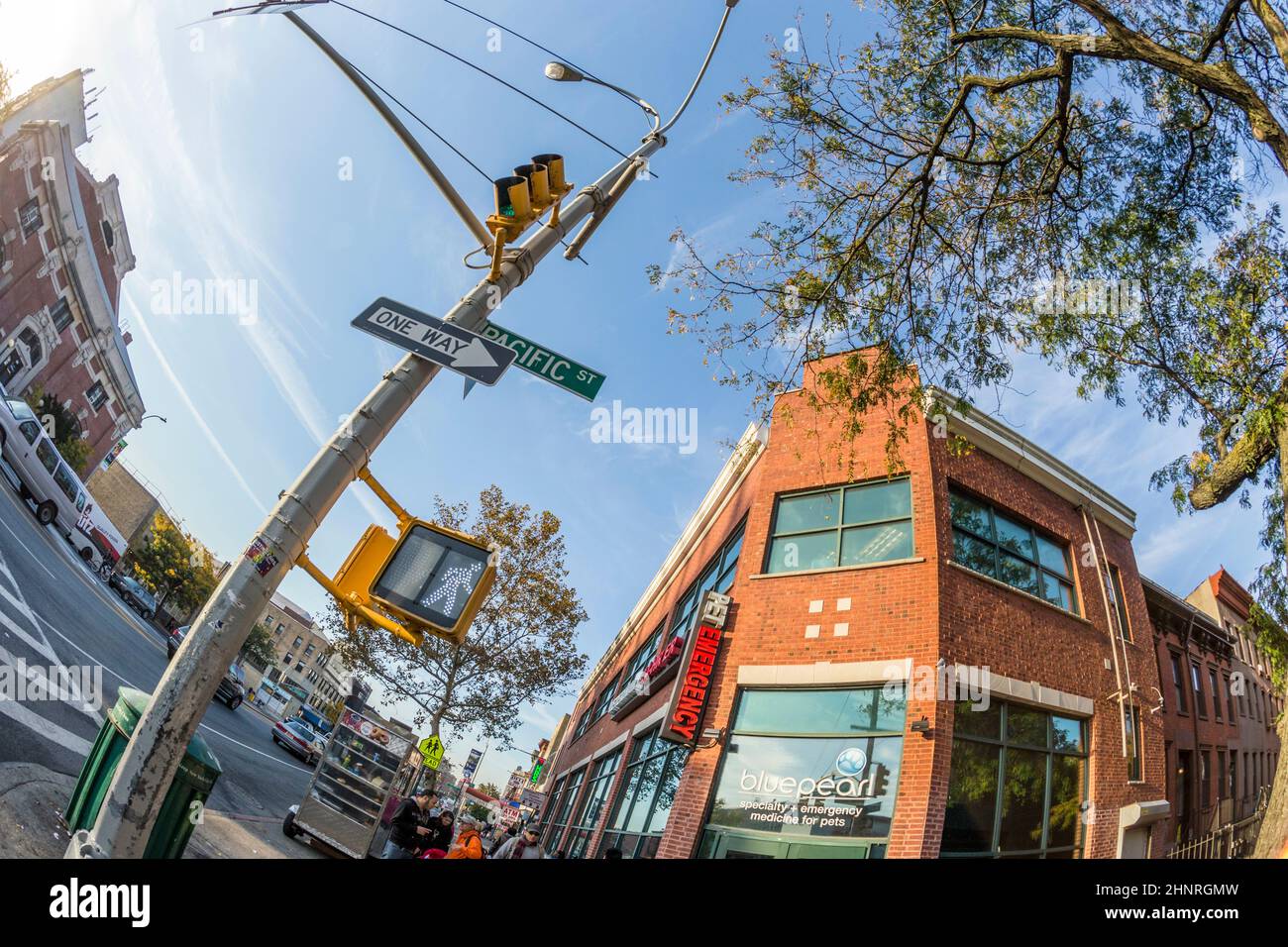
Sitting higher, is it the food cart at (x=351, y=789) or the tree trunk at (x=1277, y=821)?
the tree trunk at (x=1277, y=821)

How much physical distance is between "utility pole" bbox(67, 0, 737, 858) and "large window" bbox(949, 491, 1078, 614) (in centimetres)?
1020

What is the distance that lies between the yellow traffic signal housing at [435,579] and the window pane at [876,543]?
29.6 ft

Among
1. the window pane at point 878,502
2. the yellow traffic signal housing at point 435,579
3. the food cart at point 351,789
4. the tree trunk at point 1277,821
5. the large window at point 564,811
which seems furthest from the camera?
the large window at point 564,811

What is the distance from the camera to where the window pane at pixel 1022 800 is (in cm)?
967

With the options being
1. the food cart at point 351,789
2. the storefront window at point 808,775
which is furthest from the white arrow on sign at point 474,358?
the food cart at point 351,789

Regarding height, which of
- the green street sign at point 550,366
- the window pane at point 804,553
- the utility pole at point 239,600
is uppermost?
the window pane at point 804,553

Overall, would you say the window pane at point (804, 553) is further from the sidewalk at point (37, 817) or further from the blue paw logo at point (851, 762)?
the sidewalk at point (37, 817)

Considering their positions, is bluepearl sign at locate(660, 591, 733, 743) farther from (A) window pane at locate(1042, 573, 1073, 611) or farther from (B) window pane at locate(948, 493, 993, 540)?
(A) window pane at locate(1042, 573, 1073, 611)

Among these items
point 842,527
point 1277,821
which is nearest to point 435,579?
point 1277,821

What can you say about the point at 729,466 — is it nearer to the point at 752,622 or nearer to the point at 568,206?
the point at 752,622

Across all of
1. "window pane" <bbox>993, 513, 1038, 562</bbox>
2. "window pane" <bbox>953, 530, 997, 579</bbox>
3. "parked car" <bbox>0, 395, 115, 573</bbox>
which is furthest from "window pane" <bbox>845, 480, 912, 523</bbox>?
"parked car" <bbox>0, 395, 115, 573</bbox>

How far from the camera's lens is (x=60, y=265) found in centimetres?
3491

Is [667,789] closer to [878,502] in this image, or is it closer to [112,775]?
[878,502]
